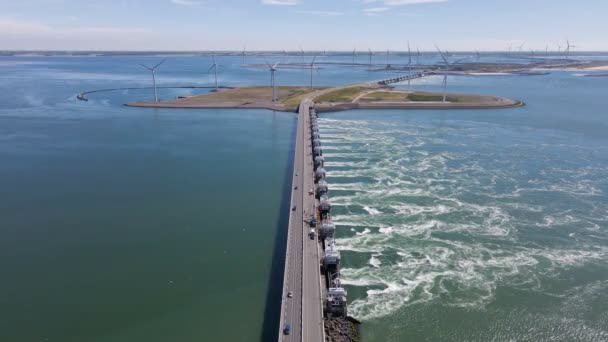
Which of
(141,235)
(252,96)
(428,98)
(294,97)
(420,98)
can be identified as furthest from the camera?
(252,96)

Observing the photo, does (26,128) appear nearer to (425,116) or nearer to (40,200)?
(40,200)

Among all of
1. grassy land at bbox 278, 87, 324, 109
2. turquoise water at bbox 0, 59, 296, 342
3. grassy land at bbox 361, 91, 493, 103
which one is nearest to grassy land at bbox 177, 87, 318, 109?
grassy land at bbox 278, 87, 324, 109

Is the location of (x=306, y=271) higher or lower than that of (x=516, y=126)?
lower

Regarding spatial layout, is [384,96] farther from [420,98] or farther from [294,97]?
[294,97]

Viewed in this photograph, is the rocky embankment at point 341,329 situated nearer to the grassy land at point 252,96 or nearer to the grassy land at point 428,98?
the grassy land at point 252,96

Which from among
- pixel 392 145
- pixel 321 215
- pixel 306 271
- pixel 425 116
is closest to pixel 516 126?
pixel 425 116

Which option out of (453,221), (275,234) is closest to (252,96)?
(275,234)
